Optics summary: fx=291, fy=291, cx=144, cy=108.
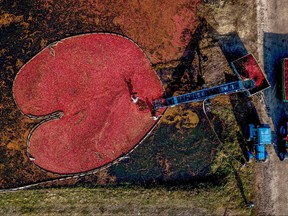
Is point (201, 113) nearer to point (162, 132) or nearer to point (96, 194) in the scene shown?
point (162, 132)

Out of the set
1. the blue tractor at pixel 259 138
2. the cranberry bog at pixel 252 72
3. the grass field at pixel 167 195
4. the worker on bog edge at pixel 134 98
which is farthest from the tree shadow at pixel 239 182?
the worker on bog edge at pixel 134 98

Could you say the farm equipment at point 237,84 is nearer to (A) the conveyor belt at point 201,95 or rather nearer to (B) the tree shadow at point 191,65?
(A) the conveyor belt at point 201,95

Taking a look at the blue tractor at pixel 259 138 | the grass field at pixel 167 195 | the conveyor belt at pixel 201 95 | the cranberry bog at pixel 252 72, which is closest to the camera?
the conveyor belt at pixel 201 95

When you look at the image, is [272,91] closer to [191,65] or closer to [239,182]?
[191,65]

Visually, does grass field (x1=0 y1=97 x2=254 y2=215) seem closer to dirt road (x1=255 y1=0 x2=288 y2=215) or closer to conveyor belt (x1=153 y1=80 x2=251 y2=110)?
dirt road (x1=255 y1=0 x2=288 y2=215)

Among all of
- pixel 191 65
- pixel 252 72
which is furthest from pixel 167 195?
pixel 252 72
